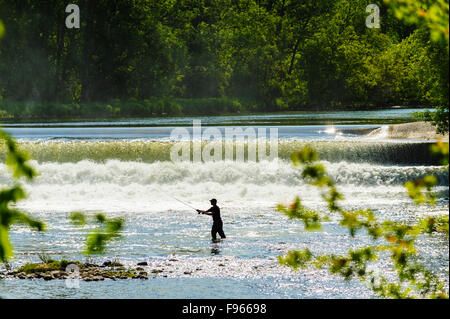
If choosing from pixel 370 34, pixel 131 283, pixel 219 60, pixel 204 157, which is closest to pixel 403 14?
pixel 131 283

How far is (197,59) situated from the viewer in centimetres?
6331

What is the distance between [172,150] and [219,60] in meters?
37.9

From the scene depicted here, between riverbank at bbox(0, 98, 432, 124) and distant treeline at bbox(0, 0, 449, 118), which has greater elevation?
distant treeline at bbox(0, 0, 449, 118)

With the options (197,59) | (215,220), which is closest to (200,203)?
(215,220)

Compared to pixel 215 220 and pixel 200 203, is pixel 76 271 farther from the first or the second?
pixel 200 203

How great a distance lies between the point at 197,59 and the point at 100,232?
6123 cm

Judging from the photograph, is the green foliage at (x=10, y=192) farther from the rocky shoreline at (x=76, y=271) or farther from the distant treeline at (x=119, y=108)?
the distant treeline at (x=119, y=108)

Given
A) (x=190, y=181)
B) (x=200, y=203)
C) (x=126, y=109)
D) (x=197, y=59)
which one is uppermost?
(x=197, y=59)

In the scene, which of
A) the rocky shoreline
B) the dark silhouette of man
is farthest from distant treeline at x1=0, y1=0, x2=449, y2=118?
the rocky shoreline

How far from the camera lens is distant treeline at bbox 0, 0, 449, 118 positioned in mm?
55469

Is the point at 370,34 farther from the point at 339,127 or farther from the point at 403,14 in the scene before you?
the point at 403,14

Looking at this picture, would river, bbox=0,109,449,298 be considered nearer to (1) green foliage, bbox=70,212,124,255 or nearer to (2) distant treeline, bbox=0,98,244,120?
(1) green foliage, bbox=70,212,124,255

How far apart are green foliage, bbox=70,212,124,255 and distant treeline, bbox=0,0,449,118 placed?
44882 millimetres

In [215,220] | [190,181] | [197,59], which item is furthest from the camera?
[197,59]
